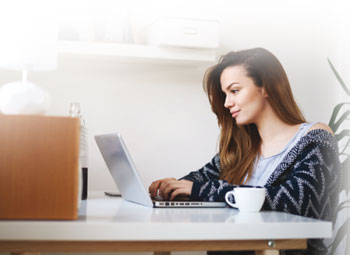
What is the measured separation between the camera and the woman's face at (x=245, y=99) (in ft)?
6.83

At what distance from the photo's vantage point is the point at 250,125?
2.19 metres

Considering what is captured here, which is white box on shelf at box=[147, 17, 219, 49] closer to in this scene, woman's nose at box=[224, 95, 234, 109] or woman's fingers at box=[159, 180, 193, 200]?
woman's nose at box=[224, 95, 234, 109]

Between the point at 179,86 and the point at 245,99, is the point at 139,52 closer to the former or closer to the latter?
the point at 179,86

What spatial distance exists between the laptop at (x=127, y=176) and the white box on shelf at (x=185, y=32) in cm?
79

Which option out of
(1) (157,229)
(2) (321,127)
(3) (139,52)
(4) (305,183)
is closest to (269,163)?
(2) (321,127)

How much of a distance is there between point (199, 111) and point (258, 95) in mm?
631

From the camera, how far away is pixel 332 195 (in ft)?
5.66

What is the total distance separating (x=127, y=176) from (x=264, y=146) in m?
0.74

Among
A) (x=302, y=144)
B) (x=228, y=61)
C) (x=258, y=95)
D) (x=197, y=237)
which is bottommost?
(x=197, y=237)

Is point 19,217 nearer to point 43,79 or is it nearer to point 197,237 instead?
point 197,237

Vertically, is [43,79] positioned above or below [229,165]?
above

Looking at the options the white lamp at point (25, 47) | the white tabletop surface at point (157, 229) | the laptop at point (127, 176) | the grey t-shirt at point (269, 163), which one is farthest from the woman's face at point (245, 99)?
the white lamp at point (25, 47)

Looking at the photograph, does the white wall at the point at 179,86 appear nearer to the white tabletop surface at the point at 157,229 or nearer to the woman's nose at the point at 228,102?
Result: the woman's nose at the point at 228,102

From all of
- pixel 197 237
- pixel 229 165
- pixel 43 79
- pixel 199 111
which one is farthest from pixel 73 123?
pixel 199 111
